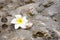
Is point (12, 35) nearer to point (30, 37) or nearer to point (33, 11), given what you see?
point (30, 37)

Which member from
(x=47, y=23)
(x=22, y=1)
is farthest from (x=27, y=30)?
(x=22, y=1)

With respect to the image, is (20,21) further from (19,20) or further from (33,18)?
(33,18)

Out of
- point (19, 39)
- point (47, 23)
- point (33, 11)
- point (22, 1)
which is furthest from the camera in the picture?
point (22, 1)

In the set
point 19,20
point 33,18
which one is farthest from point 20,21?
point 33,18
